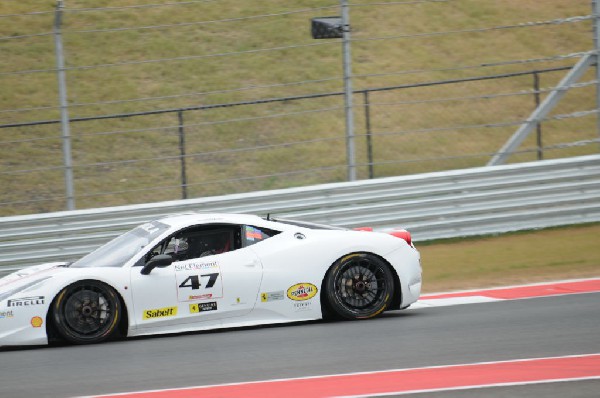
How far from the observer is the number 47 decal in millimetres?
8703

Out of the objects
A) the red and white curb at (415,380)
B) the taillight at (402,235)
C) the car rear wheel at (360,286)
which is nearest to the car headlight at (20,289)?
the red and white curb at (415,380)

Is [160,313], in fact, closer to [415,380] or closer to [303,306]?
[303,306]

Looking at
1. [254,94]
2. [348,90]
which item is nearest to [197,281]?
[348,90]

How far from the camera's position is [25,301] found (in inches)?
328

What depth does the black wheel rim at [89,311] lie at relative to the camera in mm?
8492

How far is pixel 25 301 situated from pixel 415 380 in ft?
11.6

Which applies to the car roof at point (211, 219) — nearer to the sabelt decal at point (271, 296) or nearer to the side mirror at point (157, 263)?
the side mirror at point (157, 263)

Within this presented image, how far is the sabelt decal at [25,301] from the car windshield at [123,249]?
0.66m

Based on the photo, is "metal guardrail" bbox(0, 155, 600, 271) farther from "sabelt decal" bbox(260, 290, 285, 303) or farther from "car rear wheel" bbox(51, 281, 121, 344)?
"car rear wheel" bbox(51, 281, 121, 344)

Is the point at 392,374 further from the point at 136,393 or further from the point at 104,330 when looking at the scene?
the point at 104,330

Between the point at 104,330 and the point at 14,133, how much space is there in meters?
11.0

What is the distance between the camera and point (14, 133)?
18.7 metres

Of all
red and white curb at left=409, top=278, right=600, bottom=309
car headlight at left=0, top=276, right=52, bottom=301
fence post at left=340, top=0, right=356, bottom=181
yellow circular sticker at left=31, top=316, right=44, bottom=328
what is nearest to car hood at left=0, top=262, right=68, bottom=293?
car headlight at left=0, top=276, right=52, bottom=301

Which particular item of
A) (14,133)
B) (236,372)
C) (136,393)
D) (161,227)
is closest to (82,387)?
(136,393)
